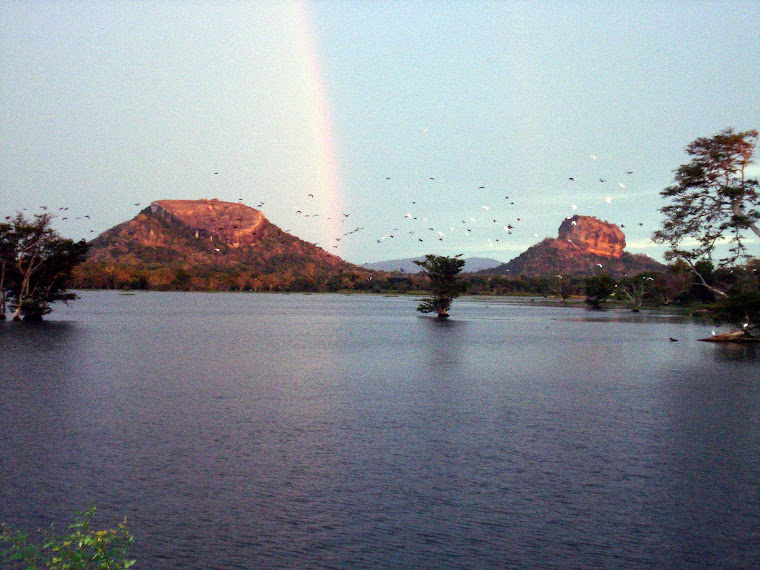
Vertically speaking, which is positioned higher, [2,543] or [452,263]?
[452,263]

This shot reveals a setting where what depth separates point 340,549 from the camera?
1280 centimetres

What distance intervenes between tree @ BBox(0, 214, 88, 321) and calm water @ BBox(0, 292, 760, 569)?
30.6m

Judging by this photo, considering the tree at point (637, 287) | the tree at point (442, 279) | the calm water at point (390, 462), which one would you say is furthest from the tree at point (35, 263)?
the tree at point (637, 287)

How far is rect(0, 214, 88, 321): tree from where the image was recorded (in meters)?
66.6

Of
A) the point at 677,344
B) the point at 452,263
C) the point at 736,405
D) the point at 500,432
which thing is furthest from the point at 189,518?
the point at 452,263

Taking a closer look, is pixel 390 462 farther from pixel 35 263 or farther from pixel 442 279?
pixel 442 279

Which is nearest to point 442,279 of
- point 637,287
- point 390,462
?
point 637,287

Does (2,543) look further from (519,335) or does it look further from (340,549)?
(519,335)

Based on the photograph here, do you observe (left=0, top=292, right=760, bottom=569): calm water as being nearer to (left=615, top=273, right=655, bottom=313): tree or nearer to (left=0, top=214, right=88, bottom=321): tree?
(left=0, top=214, right=88, bottom=321): tree

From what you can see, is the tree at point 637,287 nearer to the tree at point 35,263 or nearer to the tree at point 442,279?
the tree at point 442,279

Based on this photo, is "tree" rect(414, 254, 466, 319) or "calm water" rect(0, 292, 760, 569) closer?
"calm water" rect(0, 292, 760, 569)

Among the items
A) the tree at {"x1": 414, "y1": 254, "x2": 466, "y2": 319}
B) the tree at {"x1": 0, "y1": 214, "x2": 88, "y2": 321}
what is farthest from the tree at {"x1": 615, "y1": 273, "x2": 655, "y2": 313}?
the tree at {"x1": 0, "y1": 214, "x2": 88, "y2": 321}

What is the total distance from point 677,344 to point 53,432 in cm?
5173

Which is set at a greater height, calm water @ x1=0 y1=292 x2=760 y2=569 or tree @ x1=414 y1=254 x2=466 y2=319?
tree @ x1=414 y1=254 x2=466 y2=319
